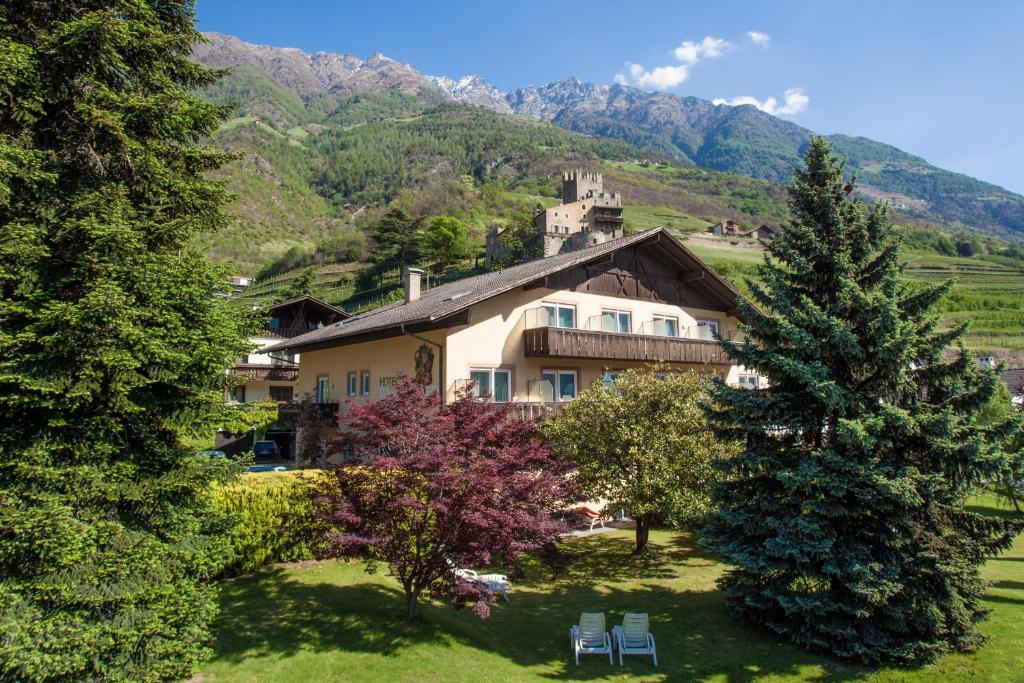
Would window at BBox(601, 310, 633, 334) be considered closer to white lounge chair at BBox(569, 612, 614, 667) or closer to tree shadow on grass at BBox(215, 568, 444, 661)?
tree shadow on grass at BBox(215, 568, 444, 661)

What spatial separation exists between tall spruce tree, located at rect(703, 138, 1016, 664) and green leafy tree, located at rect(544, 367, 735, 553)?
3.25 meters

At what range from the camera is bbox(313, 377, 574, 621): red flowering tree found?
9812mm

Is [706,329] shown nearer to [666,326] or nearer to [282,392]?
[666,326]

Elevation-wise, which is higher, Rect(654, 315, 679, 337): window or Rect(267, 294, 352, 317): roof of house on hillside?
Rect(267, 294, 352, 317): roof of house on hillside

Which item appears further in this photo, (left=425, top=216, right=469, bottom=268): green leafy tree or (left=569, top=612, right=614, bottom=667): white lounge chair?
(left=425, top=216, right=469, bottom=268): green leafy tree

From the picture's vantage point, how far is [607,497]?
15305 millimetres

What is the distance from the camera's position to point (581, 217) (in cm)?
11688

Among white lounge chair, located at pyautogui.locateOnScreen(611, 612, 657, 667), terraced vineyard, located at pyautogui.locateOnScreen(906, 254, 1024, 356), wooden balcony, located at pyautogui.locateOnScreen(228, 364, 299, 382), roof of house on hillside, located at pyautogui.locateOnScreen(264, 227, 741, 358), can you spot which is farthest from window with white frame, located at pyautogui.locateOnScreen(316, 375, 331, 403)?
terraced vineyard, located at pyautogui.locateOnScreen(906, 254, 1024, 356)

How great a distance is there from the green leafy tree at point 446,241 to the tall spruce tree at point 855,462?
80.2m

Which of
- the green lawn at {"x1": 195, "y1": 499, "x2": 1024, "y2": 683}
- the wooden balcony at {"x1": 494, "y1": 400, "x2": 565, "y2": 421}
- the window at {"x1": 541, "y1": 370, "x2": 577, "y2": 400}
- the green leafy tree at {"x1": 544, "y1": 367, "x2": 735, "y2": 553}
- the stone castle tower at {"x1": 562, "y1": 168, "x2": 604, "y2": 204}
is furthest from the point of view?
the stone castle tower at {"x1": 562, "y1": 168, "x2": 604, "y2": 204}

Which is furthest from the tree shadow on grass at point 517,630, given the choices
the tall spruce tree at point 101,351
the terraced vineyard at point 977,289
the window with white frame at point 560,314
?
the terraced vineyard at point 977,289

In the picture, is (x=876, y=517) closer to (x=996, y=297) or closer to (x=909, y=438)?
(x=909, y=438)

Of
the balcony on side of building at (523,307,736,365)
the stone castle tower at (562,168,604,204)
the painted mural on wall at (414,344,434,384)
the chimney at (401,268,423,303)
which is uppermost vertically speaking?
the stone castle tower at (562,168,604,204)

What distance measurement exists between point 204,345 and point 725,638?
Answer: 10171 millimetres
